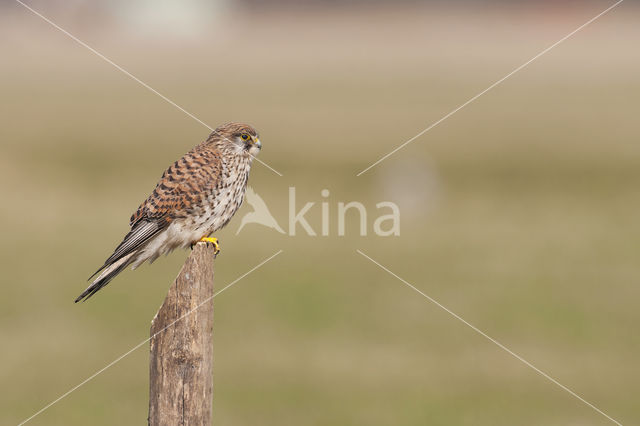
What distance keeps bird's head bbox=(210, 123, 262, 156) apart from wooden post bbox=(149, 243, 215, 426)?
177 cm

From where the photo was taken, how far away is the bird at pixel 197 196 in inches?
245

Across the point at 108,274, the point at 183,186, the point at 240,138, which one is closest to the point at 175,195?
the point at 183,186

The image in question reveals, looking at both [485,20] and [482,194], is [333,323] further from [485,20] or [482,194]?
[485,20]

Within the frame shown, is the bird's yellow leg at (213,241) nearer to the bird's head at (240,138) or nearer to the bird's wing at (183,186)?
the bird's wing at (183,186)

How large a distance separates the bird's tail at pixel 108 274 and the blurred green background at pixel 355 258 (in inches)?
320

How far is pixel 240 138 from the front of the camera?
6.53m

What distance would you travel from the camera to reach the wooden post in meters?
4.77

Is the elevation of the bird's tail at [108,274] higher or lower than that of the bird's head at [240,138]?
lower

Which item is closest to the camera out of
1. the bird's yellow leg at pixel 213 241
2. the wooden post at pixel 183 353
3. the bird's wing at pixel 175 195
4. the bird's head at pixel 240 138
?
the wooden post at pixel 183 353

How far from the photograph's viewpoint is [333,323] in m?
19.9
